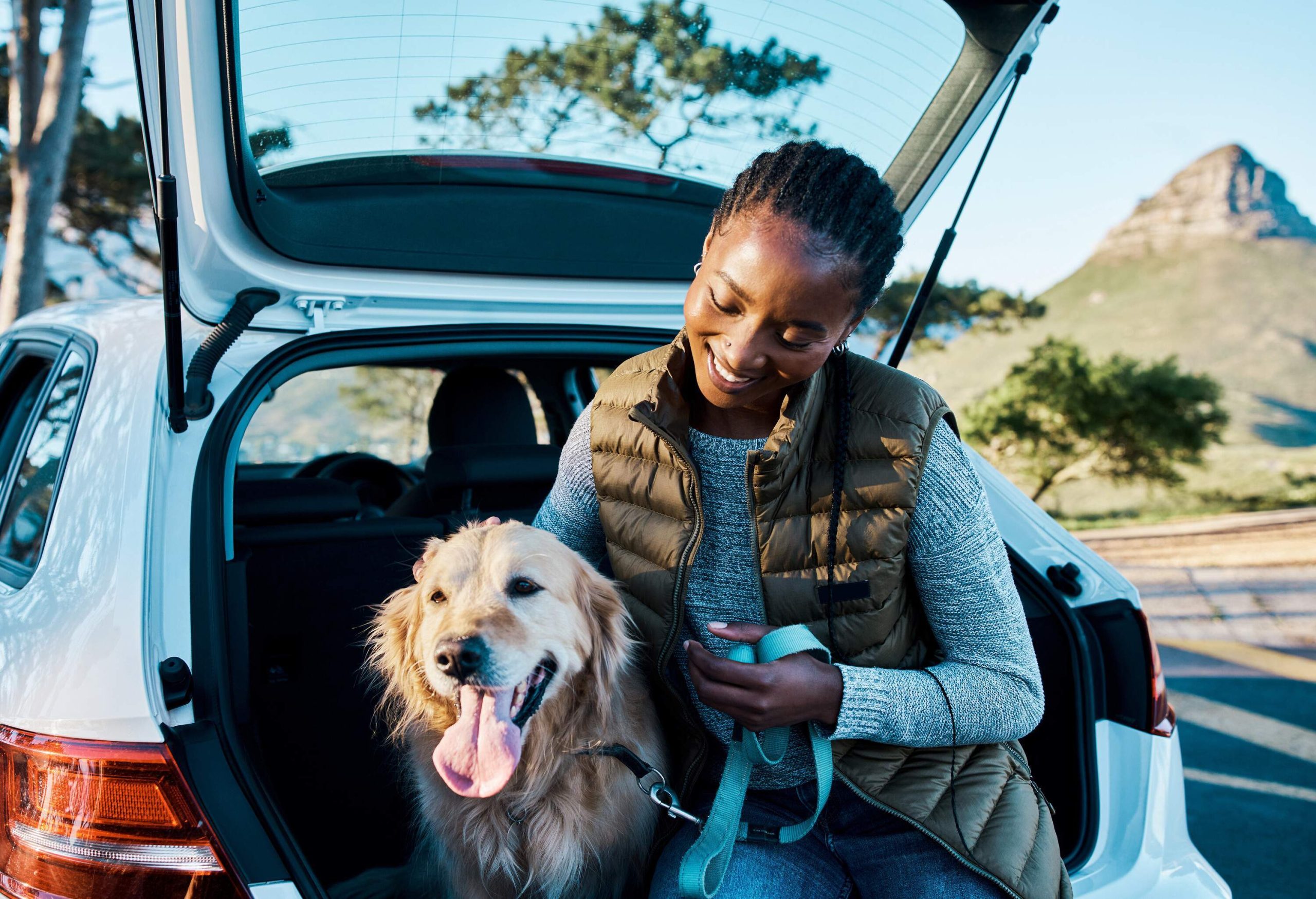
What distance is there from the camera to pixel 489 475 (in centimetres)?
272

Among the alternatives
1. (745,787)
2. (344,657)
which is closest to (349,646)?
(344,657)

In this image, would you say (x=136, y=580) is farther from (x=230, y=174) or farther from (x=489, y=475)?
(x=489, y=475)

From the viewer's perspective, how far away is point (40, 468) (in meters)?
2.10

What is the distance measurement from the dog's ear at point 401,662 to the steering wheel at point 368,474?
2264 millimetres

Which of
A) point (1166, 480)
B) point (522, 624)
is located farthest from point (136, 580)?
point (1166, 480)

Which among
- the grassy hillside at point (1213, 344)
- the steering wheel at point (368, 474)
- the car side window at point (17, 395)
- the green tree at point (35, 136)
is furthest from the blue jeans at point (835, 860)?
the green tree at point (35, 136)

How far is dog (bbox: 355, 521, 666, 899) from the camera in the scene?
5.49ft

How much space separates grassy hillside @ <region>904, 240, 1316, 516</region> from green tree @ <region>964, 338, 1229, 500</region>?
0.47 meters

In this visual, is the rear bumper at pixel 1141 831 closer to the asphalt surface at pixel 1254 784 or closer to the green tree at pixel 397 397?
the asphalt surface at pixel 1254 784

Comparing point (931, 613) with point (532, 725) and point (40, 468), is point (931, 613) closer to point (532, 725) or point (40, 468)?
point (532, 725)

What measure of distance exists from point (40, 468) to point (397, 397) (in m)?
2.99

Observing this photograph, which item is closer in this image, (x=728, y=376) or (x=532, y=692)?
(x=728, y=376)

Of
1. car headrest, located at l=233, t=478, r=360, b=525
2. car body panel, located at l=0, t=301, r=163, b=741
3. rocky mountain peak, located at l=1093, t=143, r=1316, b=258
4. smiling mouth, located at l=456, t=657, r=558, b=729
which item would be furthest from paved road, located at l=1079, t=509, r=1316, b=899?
rocky mountain peak, located at l=1093, t=143, r=1316, b=258

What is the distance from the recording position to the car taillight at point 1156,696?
1809 mm
